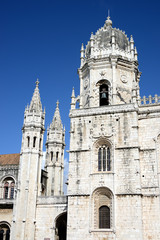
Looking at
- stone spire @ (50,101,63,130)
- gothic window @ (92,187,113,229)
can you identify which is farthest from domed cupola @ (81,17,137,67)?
gothic window @ (92,187,113,229)

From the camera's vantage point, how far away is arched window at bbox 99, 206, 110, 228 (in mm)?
26431

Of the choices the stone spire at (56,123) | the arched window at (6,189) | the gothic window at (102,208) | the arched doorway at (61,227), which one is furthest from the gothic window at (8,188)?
the gothic window at (102,208)

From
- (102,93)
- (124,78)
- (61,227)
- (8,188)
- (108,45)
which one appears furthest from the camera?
(8,188)

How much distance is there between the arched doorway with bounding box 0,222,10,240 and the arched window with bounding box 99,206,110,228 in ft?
37.7

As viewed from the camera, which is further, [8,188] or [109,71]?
[8,188]

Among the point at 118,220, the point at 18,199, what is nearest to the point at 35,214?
the point at 18,199

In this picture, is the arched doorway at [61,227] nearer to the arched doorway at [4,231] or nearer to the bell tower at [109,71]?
the arched doorway at [4,231]

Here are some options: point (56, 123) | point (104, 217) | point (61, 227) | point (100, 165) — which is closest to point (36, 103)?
point (56, 123)

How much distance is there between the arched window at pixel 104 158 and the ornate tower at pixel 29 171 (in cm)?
754

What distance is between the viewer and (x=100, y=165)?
28.2 metres

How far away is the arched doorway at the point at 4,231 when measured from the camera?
107 ft

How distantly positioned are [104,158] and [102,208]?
4.36 metres

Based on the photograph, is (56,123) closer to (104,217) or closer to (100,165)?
(100,165)

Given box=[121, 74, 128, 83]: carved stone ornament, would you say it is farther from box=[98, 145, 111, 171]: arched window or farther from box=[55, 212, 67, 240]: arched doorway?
box=[55, 212, 67, 240]: arched doorway
